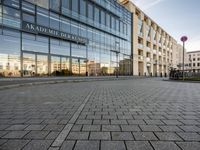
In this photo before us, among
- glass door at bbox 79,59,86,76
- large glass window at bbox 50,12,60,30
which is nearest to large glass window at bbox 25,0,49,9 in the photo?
large glass window at bbox 50,12,60,30

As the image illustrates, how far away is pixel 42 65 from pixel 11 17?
6.97m

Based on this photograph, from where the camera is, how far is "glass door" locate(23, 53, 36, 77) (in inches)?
774

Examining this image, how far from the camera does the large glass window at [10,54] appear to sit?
691 inches

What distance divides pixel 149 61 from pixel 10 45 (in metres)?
43.6

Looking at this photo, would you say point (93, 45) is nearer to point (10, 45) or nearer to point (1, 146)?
point (10, 45)

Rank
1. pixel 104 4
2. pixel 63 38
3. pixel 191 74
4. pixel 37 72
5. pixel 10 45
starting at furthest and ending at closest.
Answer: pixel 104 4 < pixel 191 74 < pixel 63 38 < pixel 37 72 < pixel 10 45

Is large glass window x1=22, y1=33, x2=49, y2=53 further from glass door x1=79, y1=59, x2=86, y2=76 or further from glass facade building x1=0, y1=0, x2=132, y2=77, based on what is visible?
glass door x1=79, y1=59, x2=86, y2=76

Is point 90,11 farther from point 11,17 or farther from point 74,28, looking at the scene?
point 11,17

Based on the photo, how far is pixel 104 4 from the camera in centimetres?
3316

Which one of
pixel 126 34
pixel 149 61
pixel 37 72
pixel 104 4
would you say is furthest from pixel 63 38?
pixel 149 61

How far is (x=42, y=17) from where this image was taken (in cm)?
2183

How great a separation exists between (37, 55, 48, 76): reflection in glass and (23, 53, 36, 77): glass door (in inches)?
23.9

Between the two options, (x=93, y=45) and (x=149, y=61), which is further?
(x=149, y=61)

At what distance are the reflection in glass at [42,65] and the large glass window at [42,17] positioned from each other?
476 centimetres
